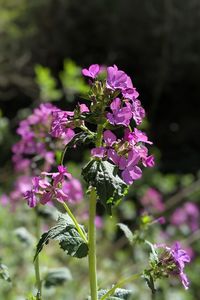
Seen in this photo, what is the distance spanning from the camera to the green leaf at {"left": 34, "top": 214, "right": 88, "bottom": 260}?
1062 mm

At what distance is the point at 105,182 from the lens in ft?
3.30

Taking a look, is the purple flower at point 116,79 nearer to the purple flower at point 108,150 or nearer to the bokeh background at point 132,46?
the purple flower at point 108,150

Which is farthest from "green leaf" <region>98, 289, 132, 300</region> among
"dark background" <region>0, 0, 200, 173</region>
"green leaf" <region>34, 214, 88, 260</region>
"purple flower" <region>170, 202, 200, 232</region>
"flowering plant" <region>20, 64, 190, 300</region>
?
"dark background" <region>0, 0, 200, 173</region>

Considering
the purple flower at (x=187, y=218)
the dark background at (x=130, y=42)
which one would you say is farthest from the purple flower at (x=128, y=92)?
the dark background at (x=130, y=42)


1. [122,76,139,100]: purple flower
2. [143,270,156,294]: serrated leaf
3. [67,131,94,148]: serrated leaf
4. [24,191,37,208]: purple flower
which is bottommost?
[143,270,156,294]: serrated leaf

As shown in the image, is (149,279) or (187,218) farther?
(187,218)

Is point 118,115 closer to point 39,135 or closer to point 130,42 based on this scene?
point 39,135

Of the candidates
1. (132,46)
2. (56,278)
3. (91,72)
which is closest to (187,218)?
(56,278)

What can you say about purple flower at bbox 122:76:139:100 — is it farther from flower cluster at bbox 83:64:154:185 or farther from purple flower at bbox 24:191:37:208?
purple flower at bbox 24:191:37:208

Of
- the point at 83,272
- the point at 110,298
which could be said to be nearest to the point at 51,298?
the point at 83,272

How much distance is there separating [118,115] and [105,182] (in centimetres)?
13

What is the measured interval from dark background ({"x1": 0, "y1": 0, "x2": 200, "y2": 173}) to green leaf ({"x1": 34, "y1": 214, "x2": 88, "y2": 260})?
7441 millimetres

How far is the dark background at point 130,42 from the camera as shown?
8742mm

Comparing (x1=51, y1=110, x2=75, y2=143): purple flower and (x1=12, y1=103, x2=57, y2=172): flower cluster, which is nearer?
(x1=51, y1=110, x2=75, y2=143): purple flower
